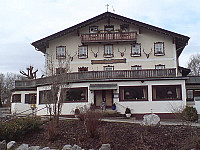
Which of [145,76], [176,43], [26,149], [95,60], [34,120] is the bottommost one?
[26,149]

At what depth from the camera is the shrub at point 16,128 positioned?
11.9 metres

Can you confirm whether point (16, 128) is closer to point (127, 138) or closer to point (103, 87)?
point (127, 138)

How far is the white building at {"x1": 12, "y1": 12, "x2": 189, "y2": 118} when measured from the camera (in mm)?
22031

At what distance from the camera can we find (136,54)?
87.4ft

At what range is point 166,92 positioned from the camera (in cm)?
2252

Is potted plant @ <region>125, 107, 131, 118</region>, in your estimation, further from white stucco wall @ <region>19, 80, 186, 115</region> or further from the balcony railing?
the balcony railing

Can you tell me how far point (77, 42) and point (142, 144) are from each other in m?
19.2

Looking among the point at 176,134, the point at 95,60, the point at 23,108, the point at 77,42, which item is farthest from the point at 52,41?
the point at 176,134

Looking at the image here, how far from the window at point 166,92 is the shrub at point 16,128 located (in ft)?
41.9

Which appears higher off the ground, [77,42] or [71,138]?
[77,42]

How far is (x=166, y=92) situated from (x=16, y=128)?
15.0 meters

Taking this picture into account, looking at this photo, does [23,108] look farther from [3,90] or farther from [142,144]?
[3,90]

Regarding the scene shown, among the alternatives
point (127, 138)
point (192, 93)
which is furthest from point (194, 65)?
point (127, 138)

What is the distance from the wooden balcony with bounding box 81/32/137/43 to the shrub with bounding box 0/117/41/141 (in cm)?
1491
